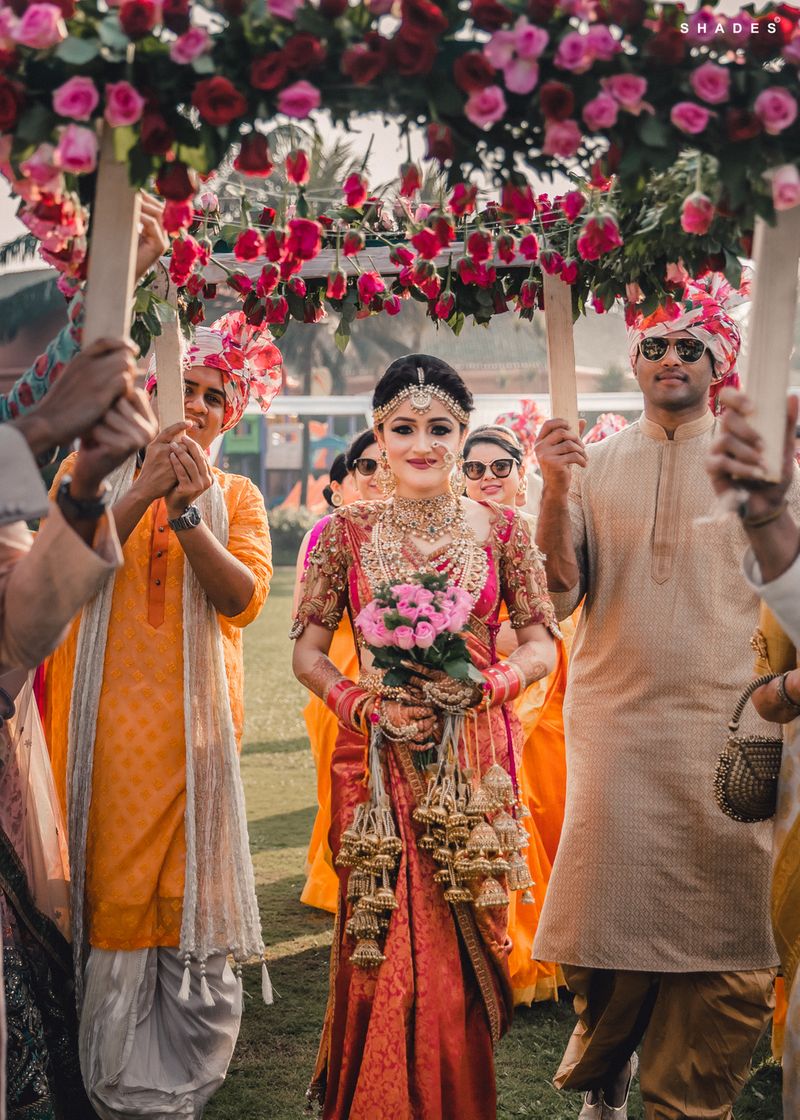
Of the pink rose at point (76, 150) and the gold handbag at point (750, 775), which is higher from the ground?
the pink rose at point (76, 150)

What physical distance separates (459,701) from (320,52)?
1981mm

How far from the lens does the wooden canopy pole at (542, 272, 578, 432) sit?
3791 mm

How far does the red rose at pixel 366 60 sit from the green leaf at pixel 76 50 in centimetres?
48

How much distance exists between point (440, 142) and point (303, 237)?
1.97 ft

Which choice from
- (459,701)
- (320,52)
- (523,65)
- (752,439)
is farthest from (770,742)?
(320,52)

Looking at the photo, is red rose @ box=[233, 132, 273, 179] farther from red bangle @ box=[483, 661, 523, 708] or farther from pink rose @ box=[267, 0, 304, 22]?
red bangle @ box=[483, 661, 523, 708]

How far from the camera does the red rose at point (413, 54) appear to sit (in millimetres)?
2420

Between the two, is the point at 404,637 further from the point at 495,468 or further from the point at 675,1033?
the point at 495,468

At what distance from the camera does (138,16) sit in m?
2.36

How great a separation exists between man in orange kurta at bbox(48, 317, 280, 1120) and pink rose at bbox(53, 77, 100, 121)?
1.58 m

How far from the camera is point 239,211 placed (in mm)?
3893

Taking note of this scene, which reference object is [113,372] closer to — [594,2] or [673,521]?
[594,2]

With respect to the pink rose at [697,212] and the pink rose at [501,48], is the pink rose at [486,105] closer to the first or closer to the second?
the pink rose at [501,48]

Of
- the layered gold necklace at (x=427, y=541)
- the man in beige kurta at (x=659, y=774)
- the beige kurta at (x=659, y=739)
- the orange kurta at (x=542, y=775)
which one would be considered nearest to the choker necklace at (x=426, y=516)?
the layered gold necklace at (x=427, y=541)
